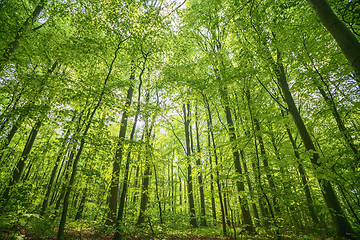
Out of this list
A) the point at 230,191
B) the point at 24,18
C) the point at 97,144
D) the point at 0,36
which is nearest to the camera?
the point at 97,144

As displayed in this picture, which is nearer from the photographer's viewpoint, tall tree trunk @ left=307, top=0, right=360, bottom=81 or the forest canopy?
tall tree trunk @ left=307, top=0, right=360, bottom=81

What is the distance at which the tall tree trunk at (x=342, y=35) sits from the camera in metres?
2.10

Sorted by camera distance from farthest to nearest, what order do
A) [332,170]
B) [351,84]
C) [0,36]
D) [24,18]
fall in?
[24,18], [351,84], [0,36], [332,170]

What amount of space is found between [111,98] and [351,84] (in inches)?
350

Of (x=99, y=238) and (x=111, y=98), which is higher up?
(x=111, y=98)

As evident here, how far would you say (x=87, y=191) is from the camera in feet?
15.5

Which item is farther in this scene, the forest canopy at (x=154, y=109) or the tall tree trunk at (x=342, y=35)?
the forest canopy at (x=154, y=109)

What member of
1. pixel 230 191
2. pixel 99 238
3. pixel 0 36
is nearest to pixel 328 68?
pixel 230 191

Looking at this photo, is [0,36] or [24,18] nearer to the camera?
[0,36]

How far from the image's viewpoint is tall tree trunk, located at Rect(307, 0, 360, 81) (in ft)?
6.88

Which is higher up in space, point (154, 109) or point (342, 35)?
point (154, 109)

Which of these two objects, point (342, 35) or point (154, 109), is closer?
point (342, 35)

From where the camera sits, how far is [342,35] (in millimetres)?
2258

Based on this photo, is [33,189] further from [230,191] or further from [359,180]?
[359,180]
